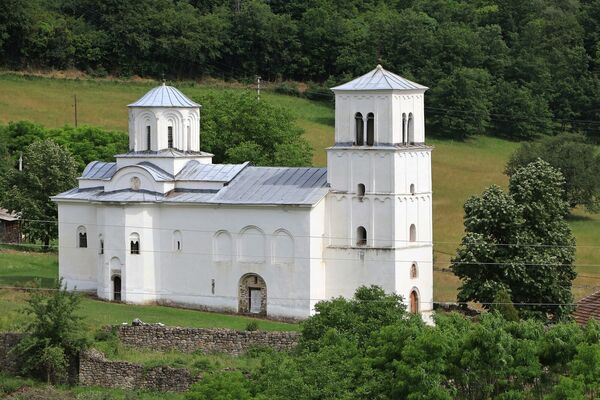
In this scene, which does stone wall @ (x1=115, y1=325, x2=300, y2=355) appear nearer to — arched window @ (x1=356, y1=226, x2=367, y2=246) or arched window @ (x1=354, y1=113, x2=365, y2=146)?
arched window @ (x1=356, y1=226, x2=367, y2=246)

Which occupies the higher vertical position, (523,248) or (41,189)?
(41,189)

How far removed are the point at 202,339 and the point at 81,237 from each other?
44.8 ft

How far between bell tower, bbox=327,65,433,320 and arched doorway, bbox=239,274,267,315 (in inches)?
94.9

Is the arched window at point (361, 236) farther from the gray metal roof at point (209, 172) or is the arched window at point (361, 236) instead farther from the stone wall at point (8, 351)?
the stone wall at point (8, 351)

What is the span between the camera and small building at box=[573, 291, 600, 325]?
2370 inches

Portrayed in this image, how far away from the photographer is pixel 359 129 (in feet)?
213

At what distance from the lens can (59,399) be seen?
51.2 metres

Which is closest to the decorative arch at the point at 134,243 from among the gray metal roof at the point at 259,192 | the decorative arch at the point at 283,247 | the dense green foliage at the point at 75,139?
the gray metal roof at the point at 259,192

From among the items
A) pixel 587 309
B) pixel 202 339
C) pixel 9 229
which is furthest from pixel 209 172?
pixel 9 229

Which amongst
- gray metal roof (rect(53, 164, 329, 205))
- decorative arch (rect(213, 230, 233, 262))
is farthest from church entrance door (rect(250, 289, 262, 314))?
gray metal roof (rect(53, 164, 329, 205))

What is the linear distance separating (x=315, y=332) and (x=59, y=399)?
7131 millimetres

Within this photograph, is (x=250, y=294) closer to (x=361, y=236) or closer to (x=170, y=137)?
(x=361, y=236)

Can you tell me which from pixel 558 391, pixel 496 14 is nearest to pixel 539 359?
pixel 558 391

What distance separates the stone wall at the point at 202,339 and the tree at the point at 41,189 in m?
19.7
